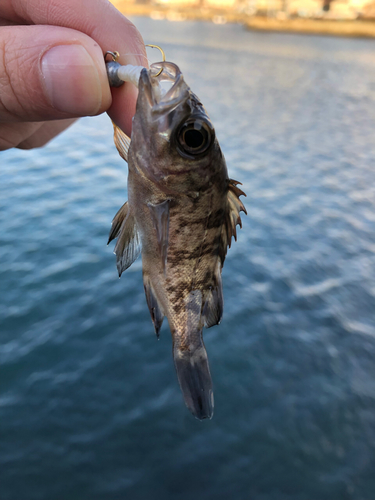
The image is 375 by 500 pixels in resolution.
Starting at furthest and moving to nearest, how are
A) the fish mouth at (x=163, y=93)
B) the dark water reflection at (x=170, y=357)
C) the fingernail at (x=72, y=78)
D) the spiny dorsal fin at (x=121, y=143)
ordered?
the dark water reflection at (x=170, y=357) → the spiny dorsal fin at (x=121, y=143) → the fingernail at (x=72, y=78) → the fish mouth at (x=163, y=93)

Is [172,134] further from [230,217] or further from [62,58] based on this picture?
[62,58]

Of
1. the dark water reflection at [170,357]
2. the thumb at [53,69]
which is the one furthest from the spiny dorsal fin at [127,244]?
the dark water reflection at [170,357]

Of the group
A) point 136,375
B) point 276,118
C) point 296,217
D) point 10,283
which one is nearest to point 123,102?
point 136,375

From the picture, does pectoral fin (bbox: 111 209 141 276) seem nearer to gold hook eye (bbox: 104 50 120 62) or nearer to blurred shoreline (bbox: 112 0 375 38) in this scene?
gold hook eye (bbox: 104 50 120 62)

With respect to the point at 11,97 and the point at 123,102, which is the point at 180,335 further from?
the point at 11,97

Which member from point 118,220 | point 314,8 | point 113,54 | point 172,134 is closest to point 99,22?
point 113,54

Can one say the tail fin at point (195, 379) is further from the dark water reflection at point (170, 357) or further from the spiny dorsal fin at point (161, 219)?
the dark water reflection at point (170, 357)

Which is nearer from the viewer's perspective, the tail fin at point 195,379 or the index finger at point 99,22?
the tail fin at point 195,379
